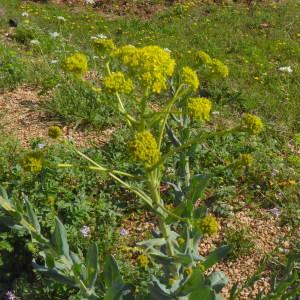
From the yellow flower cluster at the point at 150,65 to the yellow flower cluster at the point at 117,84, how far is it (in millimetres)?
51

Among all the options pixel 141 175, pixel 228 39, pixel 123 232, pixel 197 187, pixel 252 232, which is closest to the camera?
pixel 197 187

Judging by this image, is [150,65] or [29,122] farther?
[29,122]

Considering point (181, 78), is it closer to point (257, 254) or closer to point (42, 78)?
point (257, 254)

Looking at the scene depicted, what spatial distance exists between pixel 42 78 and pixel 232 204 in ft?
9.45

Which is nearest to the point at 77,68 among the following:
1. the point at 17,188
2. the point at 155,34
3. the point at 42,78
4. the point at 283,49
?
the point at 17,188

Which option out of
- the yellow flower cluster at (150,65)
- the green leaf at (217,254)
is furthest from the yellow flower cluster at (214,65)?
the green leaf at (217,254)

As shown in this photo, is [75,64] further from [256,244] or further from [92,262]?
[256,244]

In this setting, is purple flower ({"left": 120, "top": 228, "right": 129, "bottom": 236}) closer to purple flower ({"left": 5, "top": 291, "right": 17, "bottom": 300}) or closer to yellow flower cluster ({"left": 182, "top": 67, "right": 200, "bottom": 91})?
purple flower ({"left": 5, "top": 291, "right": 17, "bottom": 300})

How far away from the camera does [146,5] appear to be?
11.2m

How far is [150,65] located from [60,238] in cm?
90

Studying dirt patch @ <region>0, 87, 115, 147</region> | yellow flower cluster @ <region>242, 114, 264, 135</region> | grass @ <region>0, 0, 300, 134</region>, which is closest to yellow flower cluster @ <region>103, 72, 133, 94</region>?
yellow flower cluster @ <region>242, 114, 264, 135</region>

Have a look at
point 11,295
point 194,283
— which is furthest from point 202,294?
point 11,295

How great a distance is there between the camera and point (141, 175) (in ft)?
8.35

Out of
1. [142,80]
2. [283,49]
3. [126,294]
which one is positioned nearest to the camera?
[142,80]
